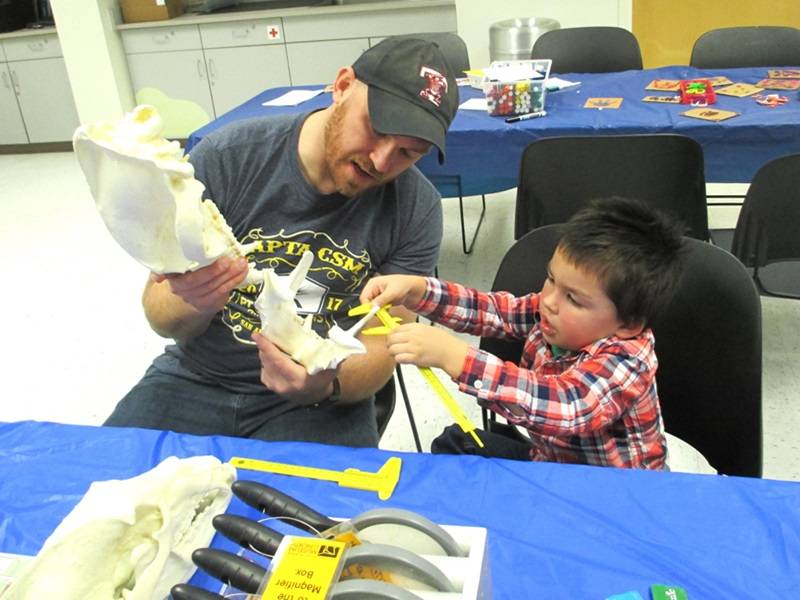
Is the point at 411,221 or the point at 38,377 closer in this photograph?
the point at 411,221

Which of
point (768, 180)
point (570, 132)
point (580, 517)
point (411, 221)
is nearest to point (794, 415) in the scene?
point (768, 180)

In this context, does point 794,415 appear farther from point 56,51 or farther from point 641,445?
point 56,51

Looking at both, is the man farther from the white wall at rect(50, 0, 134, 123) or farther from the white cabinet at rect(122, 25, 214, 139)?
the white wall at rect(50, 0, 134, 123)

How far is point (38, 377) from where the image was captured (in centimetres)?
257

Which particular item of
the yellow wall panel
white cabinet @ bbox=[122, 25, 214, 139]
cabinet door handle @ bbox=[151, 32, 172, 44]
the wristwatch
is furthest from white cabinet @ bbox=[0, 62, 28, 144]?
the wristwatch

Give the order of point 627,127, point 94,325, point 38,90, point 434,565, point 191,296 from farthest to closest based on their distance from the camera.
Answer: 1. point 38,90
2. point 94,325
3. point 627,127
4. point 191,296
5. point 434,565

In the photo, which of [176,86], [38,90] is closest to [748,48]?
[176,86]

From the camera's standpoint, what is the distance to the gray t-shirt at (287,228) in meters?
1.32

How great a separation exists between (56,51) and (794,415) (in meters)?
5.57

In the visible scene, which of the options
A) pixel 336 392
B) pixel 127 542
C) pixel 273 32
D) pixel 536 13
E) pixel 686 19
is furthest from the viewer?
pixel 273 32

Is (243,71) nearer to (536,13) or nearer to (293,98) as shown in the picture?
(536,13)

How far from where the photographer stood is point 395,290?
3.98 feet

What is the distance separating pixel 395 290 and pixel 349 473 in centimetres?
40

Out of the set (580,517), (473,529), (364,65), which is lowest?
(580,517)
